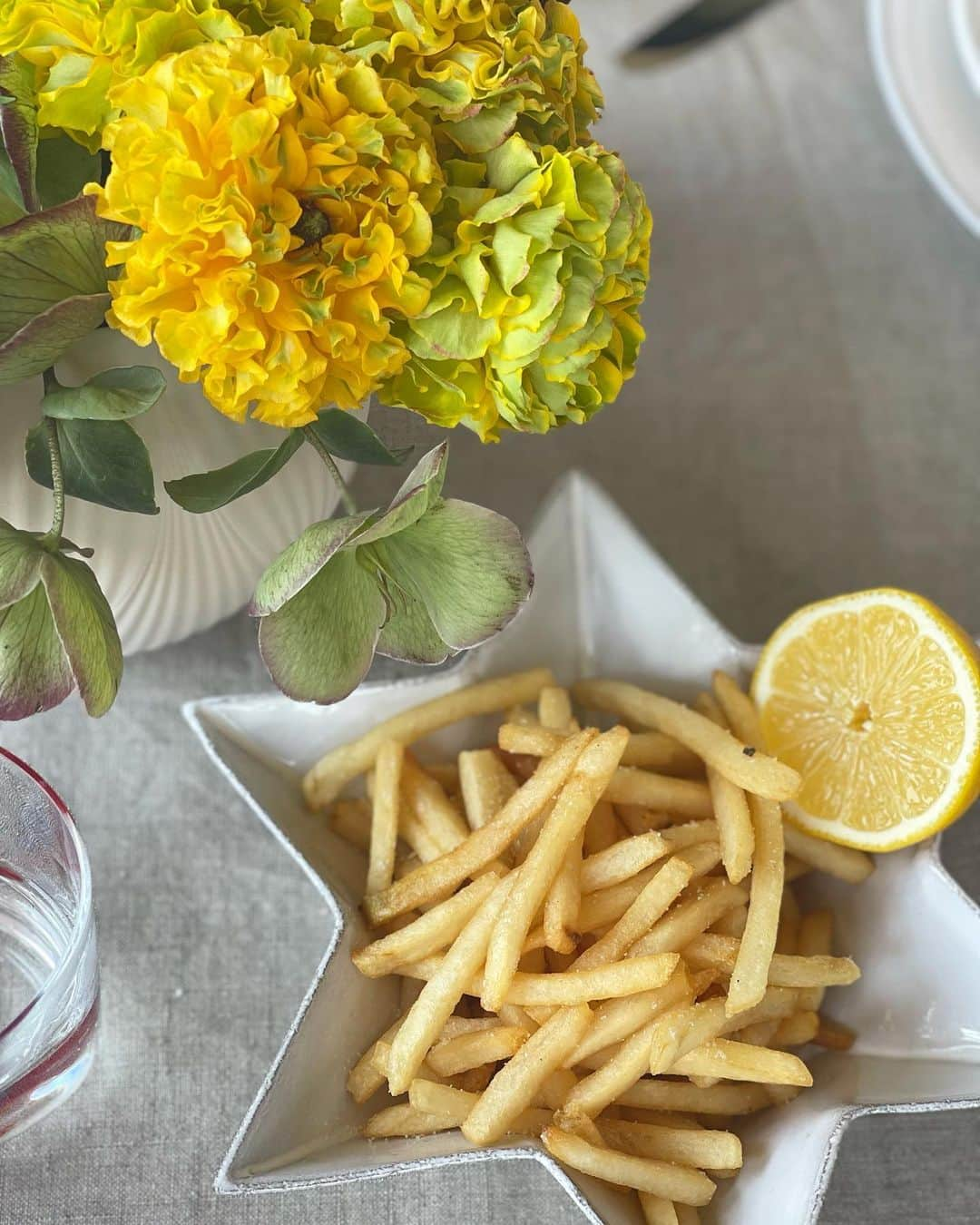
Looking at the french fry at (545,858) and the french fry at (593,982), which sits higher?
the french fry at (545,858)

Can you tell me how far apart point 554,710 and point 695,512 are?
0.97 ft

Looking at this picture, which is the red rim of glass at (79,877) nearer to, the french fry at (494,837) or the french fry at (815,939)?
the french fry at (494,837)

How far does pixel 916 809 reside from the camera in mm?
709

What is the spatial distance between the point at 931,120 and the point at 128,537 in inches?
29.5

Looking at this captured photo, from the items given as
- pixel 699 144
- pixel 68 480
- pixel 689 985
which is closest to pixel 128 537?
pixel 68 480

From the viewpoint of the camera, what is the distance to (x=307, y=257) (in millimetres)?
509

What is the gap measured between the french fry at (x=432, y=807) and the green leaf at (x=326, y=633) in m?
0.16

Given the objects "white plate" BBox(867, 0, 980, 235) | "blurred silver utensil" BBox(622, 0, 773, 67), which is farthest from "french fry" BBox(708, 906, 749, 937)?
"blurred silver utensil" BBox(622, 0, 773, 67)

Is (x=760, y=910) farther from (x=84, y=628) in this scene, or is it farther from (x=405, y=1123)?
(x=84, y=628)

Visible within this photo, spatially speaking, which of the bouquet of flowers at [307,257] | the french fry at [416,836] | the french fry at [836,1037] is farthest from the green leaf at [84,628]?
the french fry at [836,1037]

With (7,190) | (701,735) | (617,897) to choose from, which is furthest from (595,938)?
(7,190)

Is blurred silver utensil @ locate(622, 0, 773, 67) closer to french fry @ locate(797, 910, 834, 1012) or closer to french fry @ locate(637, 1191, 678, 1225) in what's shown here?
french fry @ locate(797, 910, 834, 1012)

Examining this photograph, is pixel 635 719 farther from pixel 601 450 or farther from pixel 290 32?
pixel 290 32

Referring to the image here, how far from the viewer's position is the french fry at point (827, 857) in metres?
0.73
